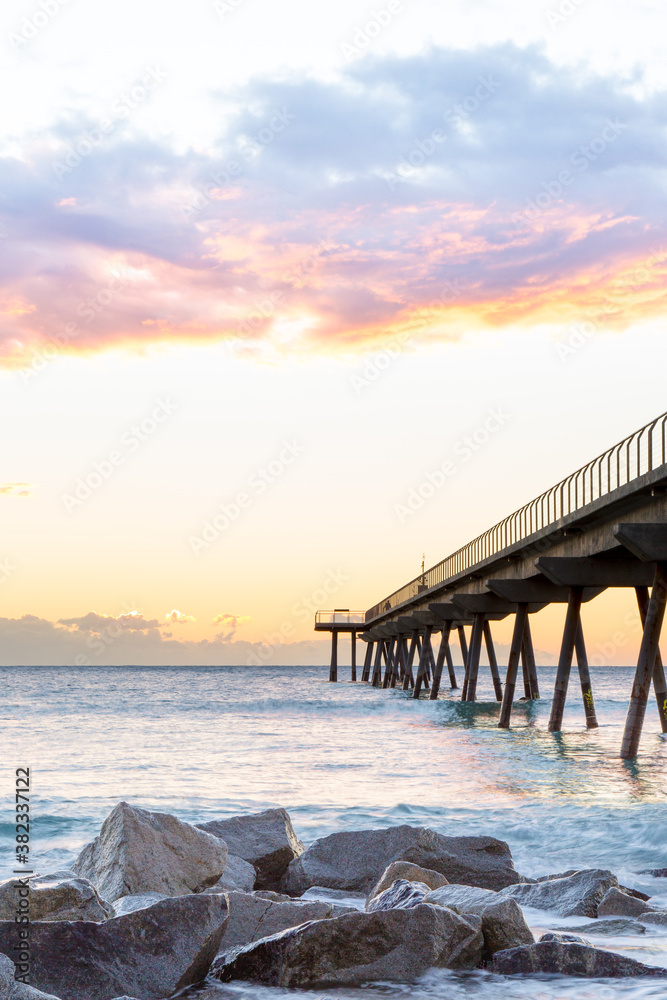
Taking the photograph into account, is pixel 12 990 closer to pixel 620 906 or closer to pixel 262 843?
pixel 262 843

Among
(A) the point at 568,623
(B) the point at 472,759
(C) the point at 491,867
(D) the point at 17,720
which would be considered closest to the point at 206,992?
(C) the point at 491,867

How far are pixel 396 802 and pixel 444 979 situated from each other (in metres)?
7.53

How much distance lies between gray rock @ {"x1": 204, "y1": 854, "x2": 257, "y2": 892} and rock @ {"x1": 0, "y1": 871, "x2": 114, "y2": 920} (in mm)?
1348

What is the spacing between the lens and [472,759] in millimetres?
18062

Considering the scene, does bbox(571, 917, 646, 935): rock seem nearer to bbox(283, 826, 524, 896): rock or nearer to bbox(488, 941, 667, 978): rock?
bbox(488, 941, 667, 978): rock

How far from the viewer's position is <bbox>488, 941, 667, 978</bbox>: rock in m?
5.23

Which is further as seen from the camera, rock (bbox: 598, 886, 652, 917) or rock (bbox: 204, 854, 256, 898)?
rock (bbox: 204, 854, 256, 898)

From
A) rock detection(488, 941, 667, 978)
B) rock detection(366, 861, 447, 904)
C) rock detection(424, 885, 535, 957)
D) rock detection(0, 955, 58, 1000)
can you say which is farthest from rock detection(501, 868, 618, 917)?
rock detection(0, 955, 58, 1000)

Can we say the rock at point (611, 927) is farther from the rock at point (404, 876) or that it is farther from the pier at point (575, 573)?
the pier at point (575, 573)

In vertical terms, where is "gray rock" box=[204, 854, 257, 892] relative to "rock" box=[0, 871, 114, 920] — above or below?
below

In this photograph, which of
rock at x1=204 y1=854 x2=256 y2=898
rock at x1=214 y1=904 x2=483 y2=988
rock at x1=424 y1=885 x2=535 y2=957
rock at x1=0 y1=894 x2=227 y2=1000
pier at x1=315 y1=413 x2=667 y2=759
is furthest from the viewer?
pier at x1=315 y1=413 x2=667 y2=759

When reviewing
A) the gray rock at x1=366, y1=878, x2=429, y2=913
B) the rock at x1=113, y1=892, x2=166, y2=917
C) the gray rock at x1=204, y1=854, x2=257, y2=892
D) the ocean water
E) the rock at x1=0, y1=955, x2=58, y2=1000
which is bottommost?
the ocean water

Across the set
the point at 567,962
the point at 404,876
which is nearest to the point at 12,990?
the point at 567,962

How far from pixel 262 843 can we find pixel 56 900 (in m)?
2.71
